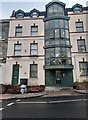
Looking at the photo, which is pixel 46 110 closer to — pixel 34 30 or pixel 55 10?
pixel 34 30

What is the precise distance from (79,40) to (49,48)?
191 inches

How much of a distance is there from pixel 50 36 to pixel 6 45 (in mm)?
7148

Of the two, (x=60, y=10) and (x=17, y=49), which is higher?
(x=60, y=10)

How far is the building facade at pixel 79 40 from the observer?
2227 centimetres

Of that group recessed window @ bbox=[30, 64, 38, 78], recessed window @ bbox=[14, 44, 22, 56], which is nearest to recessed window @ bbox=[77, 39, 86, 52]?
recessed window @ bbox=[30, 64, 38, 78]

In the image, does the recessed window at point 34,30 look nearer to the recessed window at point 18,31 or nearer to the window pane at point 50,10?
the recessed window at point 18,31

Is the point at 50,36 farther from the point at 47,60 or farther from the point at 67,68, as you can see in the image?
the point at 67,68

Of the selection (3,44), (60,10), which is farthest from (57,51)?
(3,44)

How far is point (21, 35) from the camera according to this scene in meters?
24.9

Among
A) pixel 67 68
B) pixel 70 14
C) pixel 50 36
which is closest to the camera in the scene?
pixel 67 68

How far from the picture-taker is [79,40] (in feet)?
78.6

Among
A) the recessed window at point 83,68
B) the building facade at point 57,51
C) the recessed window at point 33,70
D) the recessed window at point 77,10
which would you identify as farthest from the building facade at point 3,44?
the recessed window at point 77,10

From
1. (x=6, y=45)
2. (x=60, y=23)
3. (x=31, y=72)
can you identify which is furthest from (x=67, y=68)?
(x=6, y=45)

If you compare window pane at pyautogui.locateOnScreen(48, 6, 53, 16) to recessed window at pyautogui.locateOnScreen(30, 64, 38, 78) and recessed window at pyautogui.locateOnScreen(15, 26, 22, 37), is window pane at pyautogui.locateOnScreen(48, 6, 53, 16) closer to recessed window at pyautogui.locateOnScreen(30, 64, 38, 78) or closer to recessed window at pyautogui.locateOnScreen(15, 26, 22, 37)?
recessed window at pyautogui.locateOnScreen(15, 26, 22, 37)
